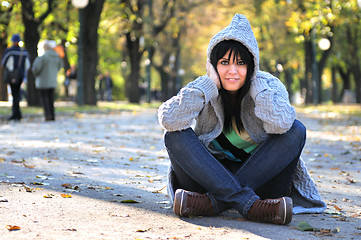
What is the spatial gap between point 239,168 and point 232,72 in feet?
2.10

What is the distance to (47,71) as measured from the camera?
15094 millimetres

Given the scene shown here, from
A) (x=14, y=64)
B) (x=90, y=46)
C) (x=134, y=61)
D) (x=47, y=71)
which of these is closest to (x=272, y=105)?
(x=47, y=71)

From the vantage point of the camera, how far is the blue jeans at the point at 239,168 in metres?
4.07

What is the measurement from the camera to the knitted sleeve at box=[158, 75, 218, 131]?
411 centimetres

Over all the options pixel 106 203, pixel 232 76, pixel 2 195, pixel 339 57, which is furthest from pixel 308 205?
pixel 339 57

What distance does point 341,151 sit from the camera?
32.5 ft

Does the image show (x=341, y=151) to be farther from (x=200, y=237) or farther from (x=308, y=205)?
(x=200, y=237)

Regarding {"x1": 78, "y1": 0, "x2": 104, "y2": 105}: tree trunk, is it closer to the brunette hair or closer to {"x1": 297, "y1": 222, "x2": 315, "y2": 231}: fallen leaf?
the brunette hair

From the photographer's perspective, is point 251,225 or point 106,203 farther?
point 106,203

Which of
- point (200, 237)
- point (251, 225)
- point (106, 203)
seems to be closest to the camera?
point (200, 237)

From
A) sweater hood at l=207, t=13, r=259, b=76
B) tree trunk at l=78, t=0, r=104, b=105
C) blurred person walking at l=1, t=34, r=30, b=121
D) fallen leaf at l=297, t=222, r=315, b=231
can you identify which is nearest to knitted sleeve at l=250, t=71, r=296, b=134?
sweater hood at l=207, t=13, r=259, b=76

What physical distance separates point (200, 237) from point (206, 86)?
3.53 feet

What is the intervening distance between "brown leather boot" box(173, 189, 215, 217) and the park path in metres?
0.06

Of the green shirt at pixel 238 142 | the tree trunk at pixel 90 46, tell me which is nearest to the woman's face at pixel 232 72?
the green shirt at pixel 238 142
